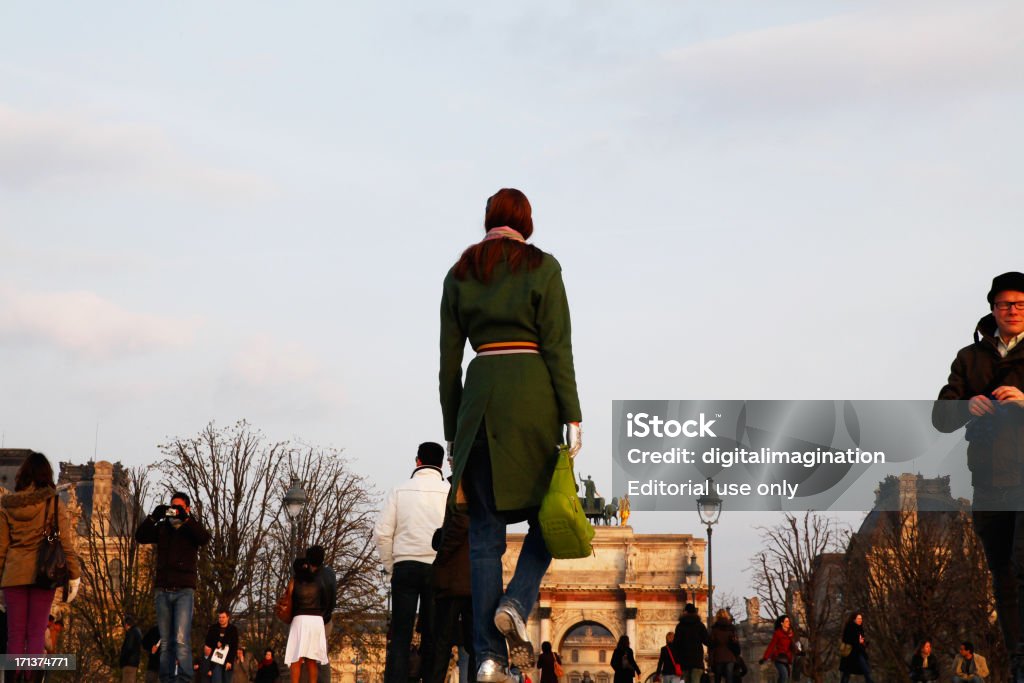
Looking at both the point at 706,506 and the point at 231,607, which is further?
the point at 231,607

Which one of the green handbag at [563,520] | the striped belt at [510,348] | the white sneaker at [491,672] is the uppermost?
the striped belt at [510,348]

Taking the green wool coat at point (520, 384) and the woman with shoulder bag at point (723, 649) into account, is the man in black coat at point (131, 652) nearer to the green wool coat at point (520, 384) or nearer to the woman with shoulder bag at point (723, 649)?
the woman with shoulder bag at point (723, 649)

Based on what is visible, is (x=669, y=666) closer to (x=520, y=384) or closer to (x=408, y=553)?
(x=408, y=553)

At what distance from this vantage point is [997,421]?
834 cm

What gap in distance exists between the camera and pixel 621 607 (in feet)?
280

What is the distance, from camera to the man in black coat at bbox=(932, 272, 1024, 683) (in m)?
8.30

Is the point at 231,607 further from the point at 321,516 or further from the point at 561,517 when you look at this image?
the point at 561,517

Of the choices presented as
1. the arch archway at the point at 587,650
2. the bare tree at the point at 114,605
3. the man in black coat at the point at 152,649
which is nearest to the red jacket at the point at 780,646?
the man in black coat at the point at 152,649

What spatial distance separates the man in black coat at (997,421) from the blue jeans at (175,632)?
6703mm

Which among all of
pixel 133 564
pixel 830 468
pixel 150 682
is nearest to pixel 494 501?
pixel 150 682

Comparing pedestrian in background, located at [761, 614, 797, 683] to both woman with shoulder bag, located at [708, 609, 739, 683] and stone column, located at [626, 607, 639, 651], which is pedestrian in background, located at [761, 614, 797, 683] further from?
stone column, located at [626, 607, 639, 651]

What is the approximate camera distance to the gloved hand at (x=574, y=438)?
7.18m

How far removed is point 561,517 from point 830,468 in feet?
93.8

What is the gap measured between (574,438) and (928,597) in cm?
3975
